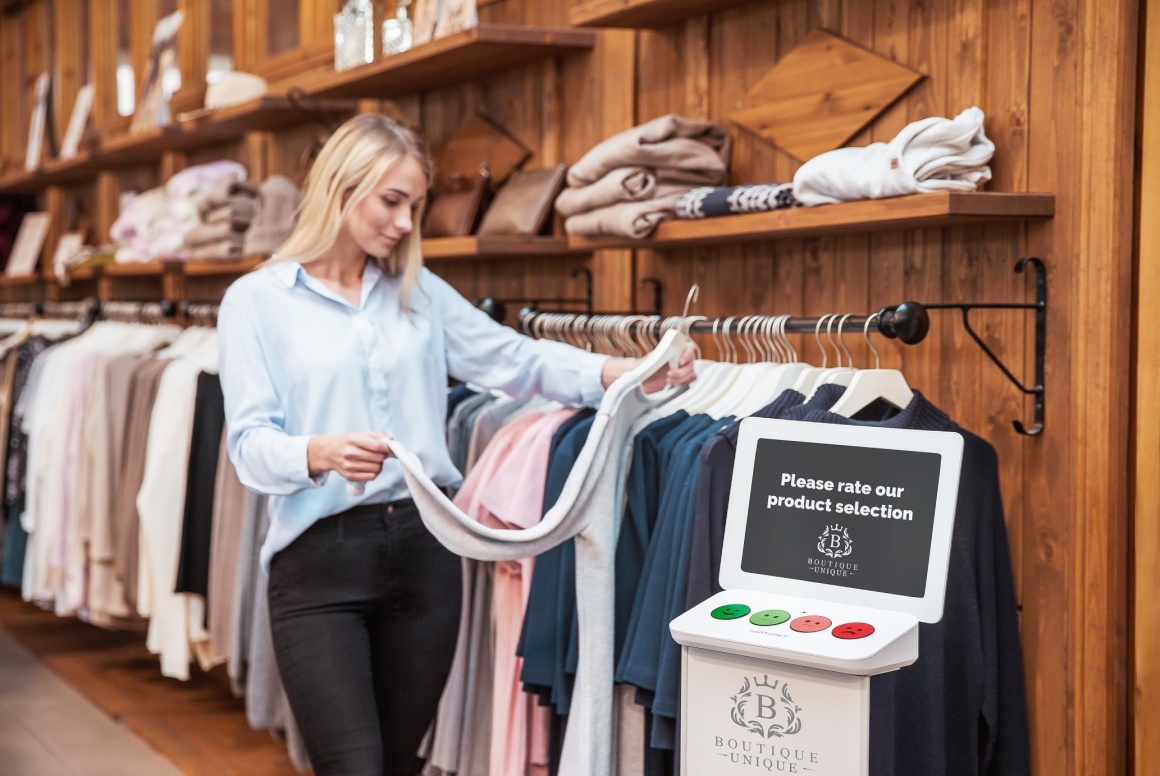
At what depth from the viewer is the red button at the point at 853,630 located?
4.96 feet

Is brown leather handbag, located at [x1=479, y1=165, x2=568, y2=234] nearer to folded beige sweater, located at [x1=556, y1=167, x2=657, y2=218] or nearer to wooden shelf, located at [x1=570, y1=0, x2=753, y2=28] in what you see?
folded beige sweater, located at [x1=556, y1=167, x2=657, y2=218]

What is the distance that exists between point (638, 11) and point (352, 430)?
1166 mm

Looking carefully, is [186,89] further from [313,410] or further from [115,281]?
[313,410]

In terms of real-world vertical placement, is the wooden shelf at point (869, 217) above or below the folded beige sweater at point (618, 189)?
below

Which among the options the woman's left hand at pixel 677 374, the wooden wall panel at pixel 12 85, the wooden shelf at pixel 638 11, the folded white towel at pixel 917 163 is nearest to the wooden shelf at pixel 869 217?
the folded white towel at pixel 917 163

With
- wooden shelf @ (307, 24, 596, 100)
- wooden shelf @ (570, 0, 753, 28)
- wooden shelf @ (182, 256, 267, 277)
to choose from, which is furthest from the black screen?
wooden shelf @ (182, 256, 267, 277)

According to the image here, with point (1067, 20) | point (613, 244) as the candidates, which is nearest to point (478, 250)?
point (613, 244)

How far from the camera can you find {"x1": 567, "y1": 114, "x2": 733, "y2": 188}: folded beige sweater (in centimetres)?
275

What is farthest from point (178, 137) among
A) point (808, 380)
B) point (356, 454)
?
point (808, 380)

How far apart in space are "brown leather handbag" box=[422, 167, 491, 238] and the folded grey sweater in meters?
1.30

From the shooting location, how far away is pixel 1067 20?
219cm

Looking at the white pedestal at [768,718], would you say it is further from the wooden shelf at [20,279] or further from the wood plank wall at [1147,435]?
the wooden shelf at [20,279]

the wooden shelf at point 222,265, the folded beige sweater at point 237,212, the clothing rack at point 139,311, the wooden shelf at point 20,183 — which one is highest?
the wooden shelf at point 20,183

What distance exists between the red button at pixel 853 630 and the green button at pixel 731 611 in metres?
0.14
